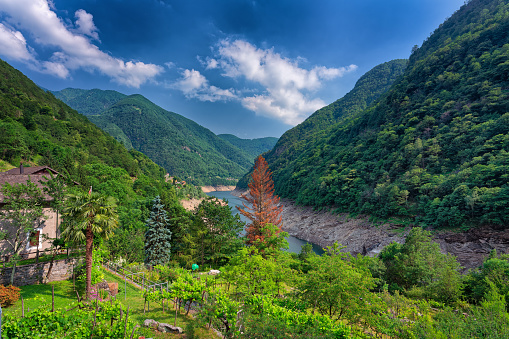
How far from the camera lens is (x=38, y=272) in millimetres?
15555

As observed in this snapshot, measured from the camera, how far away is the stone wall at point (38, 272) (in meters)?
14.3

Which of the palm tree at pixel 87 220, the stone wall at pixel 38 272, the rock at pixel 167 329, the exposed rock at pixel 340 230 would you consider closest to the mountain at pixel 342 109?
the exposed rock at pixel 340 230

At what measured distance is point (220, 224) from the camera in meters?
30.2

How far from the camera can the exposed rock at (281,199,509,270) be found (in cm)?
2748

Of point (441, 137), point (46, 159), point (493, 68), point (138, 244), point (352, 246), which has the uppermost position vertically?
point (493, 68)

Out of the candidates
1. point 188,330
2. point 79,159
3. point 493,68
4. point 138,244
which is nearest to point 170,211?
point 138,244

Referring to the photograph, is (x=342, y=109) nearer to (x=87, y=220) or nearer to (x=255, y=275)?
(x=255, y=275)

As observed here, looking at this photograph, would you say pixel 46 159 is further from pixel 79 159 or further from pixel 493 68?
pixel 493 68

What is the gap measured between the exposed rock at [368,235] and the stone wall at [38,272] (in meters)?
37.3

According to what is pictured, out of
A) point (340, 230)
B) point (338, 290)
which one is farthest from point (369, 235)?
point (338, 290)

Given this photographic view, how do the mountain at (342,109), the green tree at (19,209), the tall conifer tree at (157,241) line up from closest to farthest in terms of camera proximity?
1. the green tree at (19,209)
2. the tall conifer tree at (157,241)
3. the mountain at (342,109)

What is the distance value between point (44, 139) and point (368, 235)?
244ft

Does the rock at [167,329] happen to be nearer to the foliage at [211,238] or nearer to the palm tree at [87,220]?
the palm tree at [87,220]

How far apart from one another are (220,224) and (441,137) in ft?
Answer: 152
